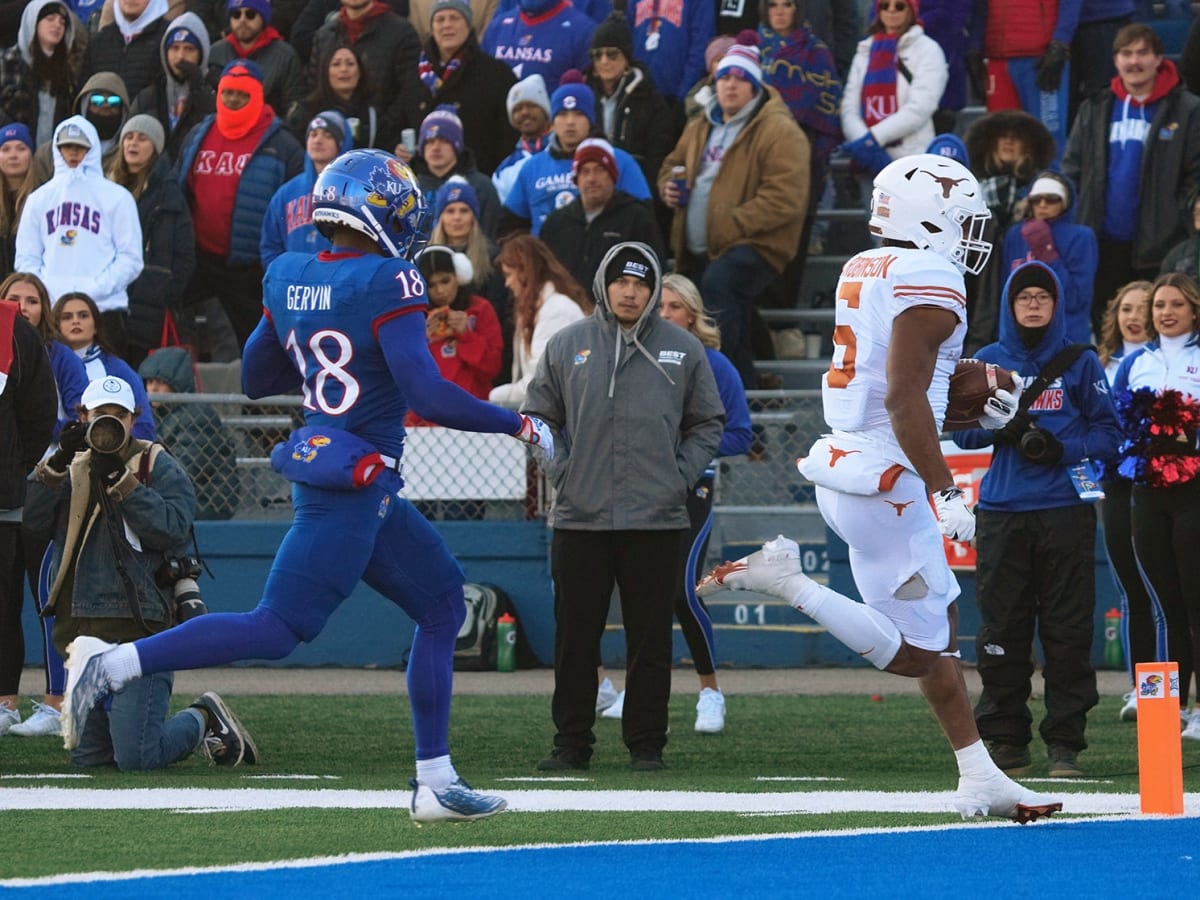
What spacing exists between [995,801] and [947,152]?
7815mm

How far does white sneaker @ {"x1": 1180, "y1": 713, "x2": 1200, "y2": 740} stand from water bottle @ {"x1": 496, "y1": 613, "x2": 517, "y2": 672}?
4715 mm

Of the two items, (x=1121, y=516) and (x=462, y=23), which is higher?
(x=462, y=23)

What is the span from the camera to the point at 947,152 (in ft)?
45.7

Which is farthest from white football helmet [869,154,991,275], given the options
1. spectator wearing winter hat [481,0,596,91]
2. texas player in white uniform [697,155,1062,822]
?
spectator wearing winter hat [481,0,596,91]

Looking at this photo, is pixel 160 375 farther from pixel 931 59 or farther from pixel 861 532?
pixel 861 532

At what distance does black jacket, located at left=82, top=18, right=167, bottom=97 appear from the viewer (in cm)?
1652

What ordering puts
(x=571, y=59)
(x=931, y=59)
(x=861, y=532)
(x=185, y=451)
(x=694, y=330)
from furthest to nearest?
(x=571, y=59) → (x=931, y=59) → (x=185, y=451) → (x=694, y=330) → (x=861, y=532)

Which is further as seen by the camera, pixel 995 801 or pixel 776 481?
pixel 776 481

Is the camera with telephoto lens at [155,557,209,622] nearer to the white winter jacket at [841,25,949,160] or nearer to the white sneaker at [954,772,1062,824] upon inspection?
the white sneaker at [954,772,1062,824]

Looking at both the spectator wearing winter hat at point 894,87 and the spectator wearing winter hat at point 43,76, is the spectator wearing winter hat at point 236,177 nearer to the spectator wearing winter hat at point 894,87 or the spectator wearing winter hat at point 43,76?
the spectator wearing winter hat at point 43,76

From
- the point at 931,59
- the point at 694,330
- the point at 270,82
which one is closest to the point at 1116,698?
the point at 694,330

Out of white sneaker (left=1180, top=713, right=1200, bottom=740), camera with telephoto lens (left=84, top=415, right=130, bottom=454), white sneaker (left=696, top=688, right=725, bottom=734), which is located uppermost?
camera with telephoto lens (left=84, top=415, right=130, bottom=454)

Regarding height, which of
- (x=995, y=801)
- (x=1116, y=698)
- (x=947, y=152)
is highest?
(x=947, y=152)

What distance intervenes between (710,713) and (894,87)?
5.97 meters
